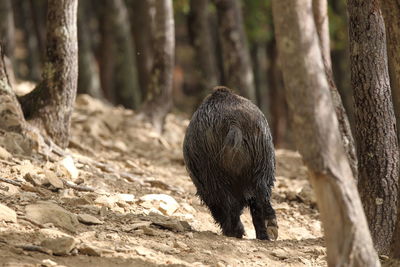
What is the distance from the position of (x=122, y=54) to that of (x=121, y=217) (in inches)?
420

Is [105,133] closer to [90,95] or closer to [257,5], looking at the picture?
[90,95]

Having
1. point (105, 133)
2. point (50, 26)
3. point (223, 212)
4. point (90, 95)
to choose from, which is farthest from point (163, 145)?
point (223, 212)

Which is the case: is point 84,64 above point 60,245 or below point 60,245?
above

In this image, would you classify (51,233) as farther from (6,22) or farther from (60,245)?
(6,22)

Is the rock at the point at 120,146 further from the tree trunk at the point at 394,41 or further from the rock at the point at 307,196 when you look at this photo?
the tree trunk at the point at 394,41

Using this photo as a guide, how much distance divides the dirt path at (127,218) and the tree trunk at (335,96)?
116cm

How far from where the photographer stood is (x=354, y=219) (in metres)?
5.60

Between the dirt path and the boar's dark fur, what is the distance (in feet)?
1.12

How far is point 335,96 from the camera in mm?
9266

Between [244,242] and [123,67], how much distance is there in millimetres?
11021

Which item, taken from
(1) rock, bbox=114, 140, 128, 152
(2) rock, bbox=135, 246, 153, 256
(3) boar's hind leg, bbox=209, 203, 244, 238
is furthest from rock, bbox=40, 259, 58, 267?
(1) rock, bbox=114, 140, 128, 152

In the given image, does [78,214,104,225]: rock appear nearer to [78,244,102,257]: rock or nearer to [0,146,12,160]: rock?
[78,244,102,257]: rock

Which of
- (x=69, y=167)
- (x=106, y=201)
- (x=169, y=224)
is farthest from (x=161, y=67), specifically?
(x=169, y=224)

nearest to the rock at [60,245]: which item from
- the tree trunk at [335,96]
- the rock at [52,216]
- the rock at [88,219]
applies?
the rock at [52,216]
